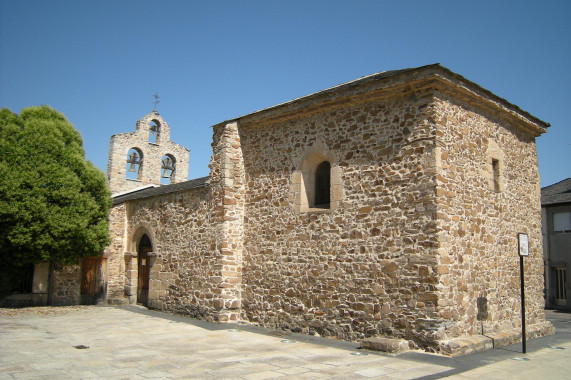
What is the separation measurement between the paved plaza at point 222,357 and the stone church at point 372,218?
25.6 inches

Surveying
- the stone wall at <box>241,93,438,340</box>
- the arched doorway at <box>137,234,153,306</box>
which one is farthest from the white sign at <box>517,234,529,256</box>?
the arched doorway at <box>137,234,153,306</box>

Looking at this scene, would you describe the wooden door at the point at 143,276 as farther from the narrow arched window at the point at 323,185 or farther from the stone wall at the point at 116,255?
the narrow arched window at the point at 323,185

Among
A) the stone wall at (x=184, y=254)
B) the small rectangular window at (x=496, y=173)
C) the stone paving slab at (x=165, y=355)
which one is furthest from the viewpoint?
the stone wall at (x=184, y=254)

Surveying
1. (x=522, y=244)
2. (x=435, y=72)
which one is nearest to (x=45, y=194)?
(x=435, y=72)

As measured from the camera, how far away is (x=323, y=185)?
34.6 ft

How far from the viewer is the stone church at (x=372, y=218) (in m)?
8.26

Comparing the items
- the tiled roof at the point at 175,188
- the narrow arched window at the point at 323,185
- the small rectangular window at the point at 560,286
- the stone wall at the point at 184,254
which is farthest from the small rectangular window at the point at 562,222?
the stone wall at the point at 184,254

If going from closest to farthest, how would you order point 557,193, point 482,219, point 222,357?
point 222,357, point 482,219, point 557,193

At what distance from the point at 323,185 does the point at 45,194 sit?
8.81m

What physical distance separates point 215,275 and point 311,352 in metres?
4.20

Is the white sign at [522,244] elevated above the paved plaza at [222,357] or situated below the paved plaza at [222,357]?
above

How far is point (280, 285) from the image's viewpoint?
10508 mm

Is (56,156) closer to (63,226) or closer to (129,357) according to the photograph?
(63,226)

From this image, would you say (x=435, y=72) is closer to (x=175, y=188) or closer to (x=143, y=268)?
(x=175, y=188)
